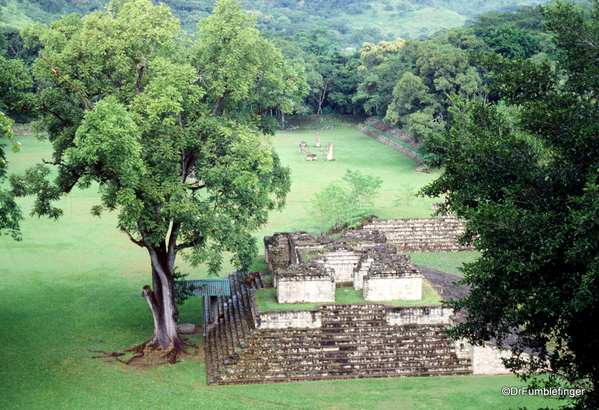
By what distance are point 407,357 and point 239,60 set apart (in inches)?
355

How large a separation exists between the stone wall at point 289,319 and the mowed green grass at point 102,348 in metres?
1.81

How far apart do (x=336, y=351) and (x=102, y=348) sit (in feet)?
21.0

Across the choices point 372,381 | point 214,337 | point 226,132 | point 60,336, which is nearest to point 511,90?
point 226,132

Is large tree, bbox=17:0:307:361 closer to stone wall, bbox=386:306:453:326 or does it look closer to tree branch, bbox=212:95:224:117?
tree branch, bbox=212:95:224:117

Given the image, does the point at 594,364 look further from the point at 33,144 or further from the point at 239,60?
the point at 33,144

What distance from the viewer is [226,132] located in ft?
52.7

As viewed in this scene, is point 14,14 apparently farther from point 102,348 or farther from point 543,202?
point 543,202

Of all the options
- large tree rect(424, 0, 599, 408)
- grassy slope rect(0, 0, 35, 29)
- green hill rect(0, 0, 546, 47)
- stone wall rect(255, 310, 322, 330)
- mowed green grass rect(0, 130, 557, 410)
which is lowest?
mowed green grass rect(0, 130, 557, 410)

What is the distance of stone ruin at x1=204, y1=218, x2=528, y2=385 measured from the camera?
16484mm

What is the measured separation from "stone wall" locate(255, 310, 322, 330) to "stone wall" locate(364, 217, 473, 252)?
411 inches

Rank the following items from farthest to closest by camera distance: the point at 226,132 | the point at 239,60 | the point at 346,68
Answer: the point at 346,68 < the point at 239,60 < the point at 226,132

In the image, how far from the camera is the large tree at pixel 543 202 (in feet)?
33.4

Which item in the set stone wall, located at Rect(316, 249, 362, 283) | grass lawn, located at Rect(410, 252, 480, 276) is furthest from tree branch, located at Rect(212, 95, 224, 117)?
grass lawn, located at Rect(410, 252, 480, 276)

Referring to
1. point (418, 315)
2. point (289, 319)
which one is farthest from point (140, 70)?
point (418, 315)
